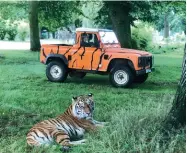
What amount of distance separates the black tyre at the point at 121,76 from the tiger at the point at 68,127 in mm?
4865

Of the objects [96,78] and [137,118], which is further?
[96,78]

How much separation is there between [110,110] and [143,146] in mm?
2861

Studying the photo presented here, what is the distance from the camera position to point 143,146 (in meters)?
5.15

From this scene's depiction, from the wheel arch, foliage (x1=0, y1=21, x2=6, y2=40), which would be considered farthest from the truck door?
foliage (x1=0, y1=21, x2=6, y2=40)

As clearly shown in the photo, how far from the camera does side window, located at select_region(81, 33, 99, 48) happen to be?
38.0ft

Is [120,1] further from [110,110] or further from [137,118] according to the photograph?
[137,118]

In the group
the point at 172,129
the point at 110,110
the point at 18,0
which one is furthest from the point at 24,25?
the point at 172,129

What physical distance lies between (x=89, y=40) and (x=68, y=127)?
5.81 m

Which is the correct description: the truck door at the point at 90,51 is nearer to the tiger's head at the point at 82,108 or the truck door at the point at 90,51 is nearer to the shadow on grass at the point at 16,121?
the shadow on grass at the point at 16,121

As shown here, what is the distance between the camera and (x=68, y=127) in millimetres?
6094

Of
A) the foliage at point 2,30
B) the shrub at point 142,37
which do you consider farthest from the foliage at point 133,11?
the foliage at point 2,30

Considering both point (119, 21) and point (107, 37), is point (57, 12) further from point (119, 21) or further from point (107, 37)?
point (107, 37)

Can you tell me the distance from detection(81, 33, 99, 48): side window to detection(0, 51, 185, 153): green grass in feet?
3.54

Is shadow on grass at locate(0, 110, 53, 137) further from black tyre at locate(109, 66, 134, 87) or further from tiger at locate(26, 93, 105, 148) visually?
black tyre at locate(109, 66, 134, 87)
